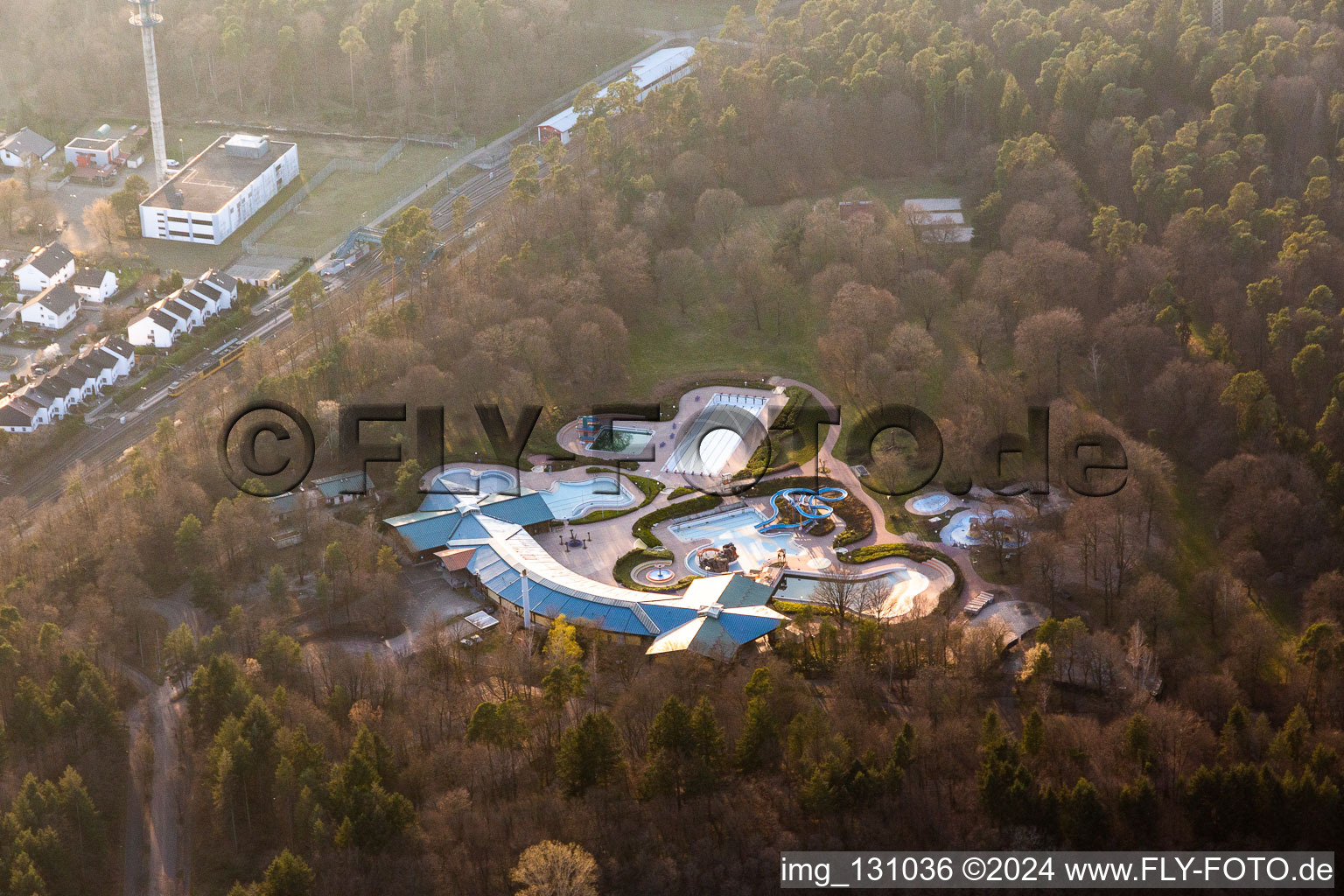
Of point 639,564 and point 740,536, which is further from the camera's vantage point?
point 740,536

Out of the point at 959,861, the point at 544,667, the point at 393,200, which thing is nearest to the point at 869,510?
the point at 544,667

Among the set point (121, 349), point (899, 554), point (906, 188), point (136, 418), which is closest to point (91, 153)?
point (121, 349)

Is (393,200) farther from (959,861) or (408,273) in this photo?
(959,861)

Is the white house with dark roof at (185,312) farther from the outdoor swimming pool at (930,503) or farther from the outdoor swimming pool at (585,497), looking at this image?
the outdoor swimming pool at (930,503)

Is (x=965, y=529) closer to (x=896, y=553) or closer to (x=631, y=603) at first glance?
(x=896, y=553)

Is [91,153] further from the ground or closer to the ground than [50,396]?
further from the ground

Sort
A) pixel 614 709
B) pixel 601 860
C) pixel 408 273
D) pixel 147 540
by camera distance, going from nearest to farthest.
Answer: pixel 601 860, pixel 614 709, pixel 147 540, pixel 408 273

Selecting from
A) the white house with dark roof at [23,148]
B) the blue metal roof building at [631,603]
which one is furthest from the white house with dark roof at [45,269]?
the blue metal roof building at [631,603]
